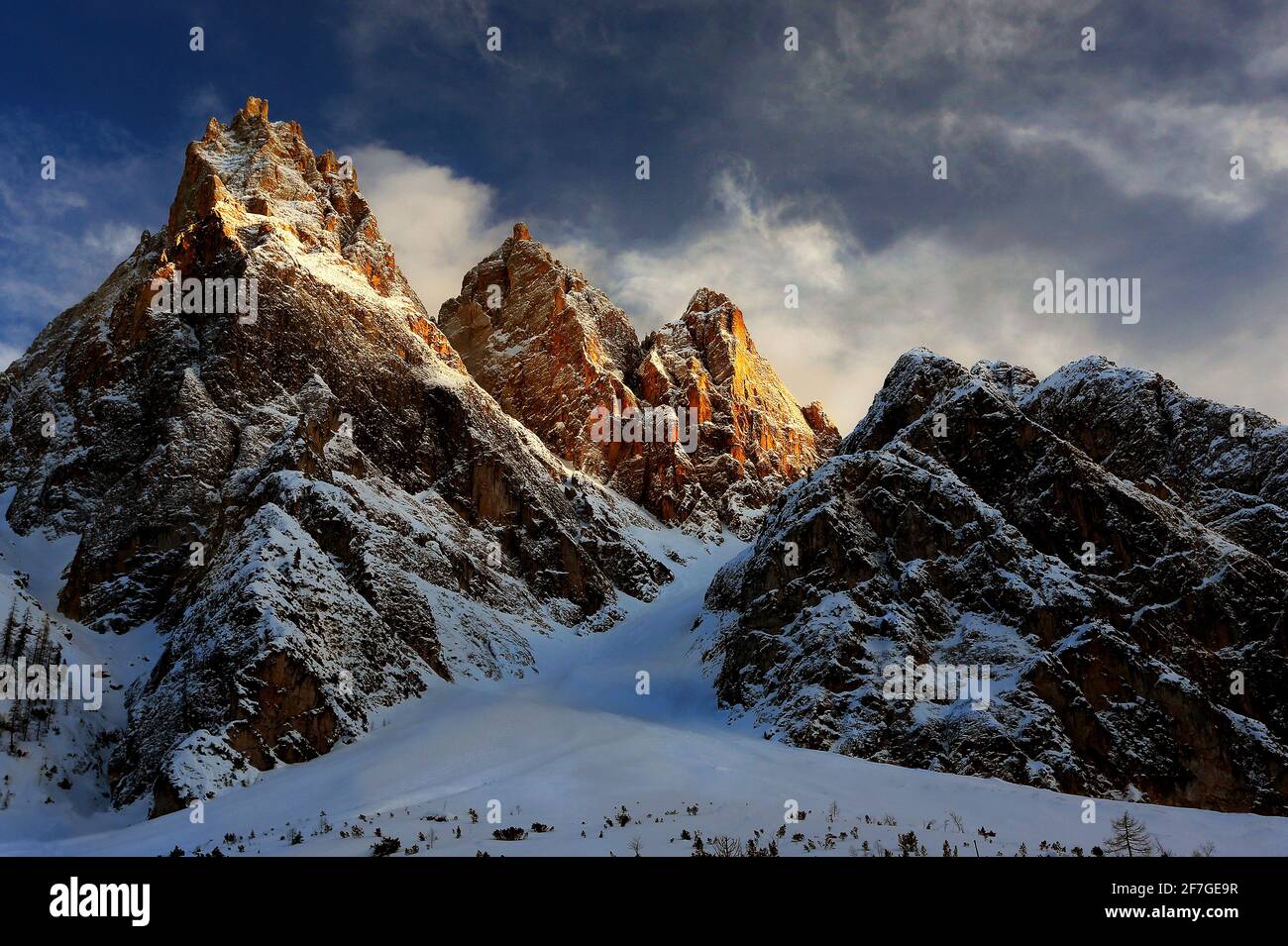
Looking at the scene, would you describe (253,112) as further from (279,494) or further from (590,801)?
(590,801)

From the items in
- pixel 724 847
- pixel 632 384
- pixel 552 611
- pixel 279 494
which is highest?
pixel 632 384

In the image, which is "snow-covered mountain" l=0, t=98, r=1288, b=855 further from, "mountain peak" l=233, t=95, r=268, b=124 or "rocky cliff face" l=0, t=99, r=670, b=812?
"mountain peak" l=233, t=95, r=268, b=124

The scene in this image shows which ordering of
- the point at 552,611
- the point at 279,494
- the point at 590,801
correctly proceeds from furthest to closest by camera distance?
1. the point at 552,611
2. the point at 279,494
3. the point at 590,801

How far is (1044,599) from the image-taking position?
37.3 meters

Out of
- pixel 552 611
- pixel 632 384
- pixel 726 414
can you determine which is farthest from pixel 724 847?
pixel 632 384

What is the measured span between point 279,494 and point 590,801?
36.4m

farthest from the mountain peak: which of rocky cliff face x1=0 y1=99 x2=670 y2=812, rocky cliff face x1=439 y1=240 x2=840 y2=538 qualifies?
rocky cliff face x1=439 y1=240 x2=840 y2=538

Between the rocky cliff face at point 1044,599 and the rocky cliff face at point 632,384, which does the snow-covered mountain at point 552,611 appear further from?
the rocky cliff face at point 632,384

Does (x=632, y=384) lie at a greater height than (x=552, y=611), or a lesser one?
greater

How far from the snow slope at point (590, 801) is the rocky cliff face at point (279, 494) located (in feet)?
14.2

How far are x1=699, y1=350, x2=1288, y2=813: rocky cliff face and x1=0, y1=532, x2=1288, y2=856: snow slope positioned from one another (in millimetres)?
5291

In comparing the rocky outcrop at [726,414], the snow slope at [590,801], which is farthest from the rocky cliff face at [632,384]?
the snow slope at [590,801]

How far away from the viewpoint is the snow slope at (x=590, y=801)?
1495cm
